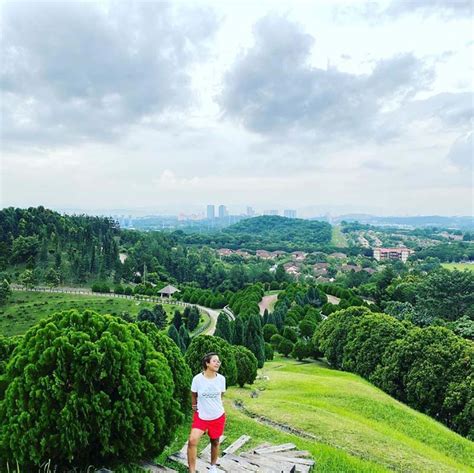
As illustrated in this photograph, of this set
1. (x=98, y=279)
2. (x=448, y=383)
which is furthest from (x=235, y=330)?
(x=98, y=279)

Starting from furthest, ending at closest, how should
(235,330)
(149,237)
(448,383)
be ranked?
(149,237) < (235,330) < (448,383)

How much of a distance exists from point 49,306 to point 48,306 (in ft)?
0.33

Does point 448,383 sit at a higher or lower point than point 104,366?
lower

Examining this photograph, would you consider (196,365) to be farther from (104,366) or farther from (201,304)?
(201,304)

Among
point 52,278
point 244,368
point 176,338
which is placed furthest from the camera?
point 52,278

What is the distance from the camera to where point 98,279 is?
195 ft

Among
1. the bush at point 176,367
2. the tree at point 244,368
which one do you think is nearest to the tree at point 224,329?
the tree at point 244,368

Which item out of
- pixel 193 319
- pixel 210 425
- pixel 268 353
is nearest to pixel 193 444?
pixel 210 425

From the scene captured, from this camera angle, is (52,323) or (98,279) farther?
(98,279)

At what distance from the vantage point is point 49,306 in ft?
149

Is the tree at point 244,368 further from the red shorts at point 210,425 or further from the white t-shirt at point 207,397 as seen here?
the white t-shirt at point 207,397

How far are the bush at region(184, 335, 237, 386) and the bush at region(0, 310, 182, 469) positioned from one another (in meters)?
7.12

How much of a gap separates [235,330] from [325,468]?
1861 centimetres

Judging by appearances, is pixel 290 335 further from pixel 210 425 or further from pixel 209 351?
pixel 210 425
